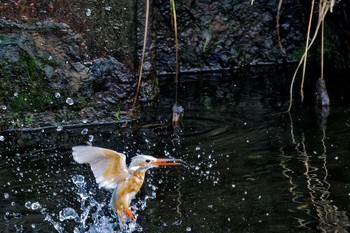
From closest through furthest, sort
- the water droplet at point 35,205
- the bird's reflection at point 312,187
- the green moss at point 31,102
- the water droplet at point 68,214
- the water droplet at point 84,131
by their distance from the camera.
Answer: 1. the bird's reflection at point 312,187
2. the water droplet at point 68,214
3. the water droplet at point 35,205
4. the water droplet at point 84,131
5. the green moss at point 31,102

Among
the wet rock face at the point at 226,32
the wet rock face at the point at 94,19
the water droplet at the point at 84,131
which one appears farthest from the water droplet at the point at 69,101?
the wet rock face at the point at 226,32

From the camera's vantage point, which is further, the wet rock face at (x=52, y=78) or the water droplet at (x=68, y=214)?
the wet rock face at (x=52, y=78)

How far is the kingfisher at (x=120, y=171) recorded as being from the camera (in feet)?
11.7

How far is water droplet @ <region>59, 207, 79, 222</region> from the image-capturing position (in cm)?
391

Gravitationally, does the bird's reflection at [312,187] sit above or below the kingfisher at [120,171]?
below

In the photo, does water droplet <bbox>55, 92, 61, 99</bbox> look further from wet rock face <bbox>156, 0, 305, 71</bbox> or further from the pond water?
wet rock face <bbox>156, 0, 305, 71</bbox>

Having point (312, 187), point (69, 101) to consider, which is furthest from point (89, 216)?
point (69, 101)

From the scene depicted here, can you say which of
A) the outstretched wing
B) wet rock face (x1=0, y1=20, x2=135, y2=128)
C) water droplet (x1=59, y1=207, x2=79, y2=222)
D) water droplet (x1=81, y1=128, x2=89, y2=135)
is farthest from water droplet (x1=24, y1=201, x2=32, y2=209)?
wet rock face (x1=0, y1=20, x2=135, y2=128)

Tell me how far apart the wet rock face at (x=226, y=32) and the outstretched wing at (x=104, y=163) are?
372cm

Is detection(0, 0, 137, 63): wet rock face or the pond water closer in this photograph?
the pond water

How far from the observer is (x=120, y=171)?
3727 millimetres

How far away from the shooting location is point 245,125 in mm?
5430

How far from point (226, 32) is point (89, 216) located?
3.91m

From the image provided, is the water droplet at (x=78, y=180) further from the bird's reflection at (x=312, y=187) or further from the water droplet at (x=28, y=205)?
the bird's reflection at (x=312, y=187)
